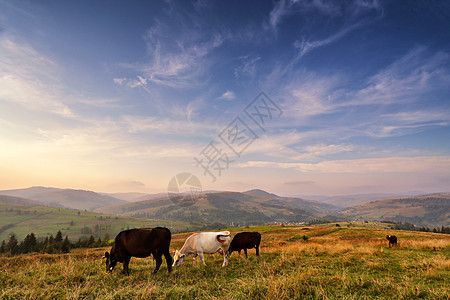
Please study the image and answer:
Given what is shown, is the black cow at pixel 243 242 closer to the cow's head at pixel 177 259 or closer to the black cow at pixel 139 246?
the cow's head at pixel 177 259

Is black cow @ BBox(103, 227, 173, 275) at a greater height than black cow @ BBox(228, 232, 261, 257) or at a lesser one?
greater

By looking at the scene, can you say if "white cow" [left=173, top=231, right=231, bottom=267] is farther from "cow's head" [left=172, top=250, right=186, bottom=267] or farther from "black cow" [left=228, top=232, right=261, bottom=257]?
"black cow" [left=228, top=232, right=261, bottom=257]

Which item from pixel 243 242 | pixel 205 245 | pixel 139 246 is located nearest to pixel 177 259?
pixel 205 245

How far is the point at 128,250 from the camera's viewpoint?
1050cm

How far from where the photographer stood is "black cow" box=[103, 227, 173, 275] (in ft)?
34.3

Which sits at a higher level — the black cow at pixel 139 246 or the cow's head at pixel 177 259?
the black cow at pixel 139 246

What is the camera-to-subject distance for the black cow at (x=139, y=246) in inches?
412

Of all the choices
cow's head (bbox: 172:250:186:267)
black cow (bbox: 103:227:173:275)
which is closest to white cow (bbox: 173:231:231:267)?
cow's head (bbox: 172:250:186:267)

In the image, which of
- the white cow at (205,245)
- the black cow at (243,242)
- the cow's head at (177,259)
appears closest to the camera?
the cow's head at (177,259)

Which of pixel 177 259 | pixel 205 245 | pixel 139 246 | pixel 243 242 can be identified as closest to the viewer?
pixel 139 246

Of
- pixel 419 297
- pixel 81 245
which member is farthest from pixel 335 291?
pixel 81 245

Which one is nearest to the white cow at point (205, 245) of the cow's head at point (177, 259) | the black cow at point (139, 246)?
the cow's head at point (177, 259)

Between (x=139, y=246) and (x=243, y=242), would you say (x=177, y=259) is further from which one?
(x=243, y=242)

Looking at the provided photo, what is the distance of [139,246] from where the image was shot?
1043 centimetres
